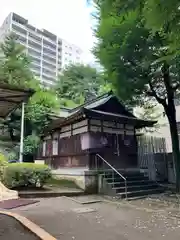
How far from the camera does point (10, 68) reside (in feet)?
68.8

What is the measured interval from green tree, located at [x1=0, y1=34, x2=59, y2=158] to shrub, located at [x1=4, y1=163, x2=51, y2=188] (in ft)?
21.3

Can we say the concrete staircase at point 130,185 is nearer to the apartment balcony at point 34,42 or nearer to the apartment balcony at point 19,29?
the apartment balcony at point 19,29

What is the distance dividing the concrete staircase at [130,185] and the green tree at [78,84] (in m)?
17.1

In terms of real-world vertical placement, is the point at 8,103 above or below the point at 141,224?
above

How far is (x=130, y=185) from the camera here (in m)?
9.79

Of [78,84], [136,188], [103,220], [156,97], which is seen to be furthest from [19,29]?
[103,220]

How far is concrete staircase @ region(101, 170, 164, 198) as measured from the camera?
9078 mm

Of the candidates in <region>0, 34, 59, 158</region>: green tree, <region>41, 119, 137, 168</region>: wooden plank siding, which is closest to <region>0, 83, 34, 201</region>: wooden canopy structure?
<region>41, 119, 137, 168</region>: wooden plank siding

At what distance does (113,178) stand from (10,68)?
15.6 metres

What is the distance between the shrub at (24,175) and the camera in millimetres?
8688

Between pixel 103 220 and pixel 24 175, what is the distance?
4529mm

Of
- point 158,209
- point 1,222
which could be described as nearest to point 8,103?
point 1,222

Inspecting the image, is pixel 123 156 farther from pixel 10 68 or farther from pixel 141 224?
pixel 10 68

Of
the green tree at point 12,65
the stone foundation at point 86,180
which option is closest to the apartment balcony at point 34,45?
the green tree at point 12,65
